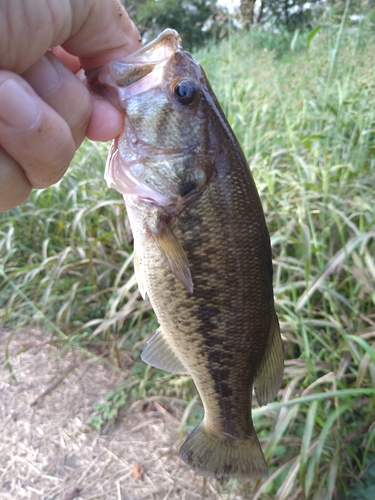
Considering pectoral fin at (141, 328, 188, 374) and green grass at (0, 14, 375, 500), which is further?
green grass at (0, 14, 375, 500)

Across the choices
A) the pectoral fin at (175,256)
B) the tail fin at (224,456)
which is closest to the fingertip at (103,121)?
the pectoral fin at (175,256)

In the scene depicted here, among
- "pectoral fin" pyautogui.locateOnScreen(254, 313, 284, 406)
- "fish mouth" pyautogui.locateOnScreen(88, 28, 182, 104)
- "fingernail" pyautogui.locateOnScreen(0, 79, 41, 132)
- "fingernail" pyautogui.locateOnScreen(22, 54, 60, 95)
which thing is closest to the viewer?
"fingernail" pyautogui.locateOnScreen(0, 79, 41, 132)

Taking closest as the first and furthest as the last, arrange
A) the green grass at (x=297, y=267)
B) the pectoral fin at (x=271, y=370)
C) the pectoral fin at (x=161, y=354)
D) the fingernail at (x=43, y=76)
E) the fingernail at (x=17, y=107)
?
the fingernail at (x=17, y=107)
the fingernail at (x=43, y=76)
the pectoral fin at (x=271, y=370)
the pectoral fin at (x=161, y=354)
the green grass at (x=297, y=267)

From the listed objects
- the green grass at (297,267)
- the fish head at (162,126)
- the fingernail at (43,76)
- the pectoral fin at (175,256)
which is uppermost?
the fingernail at (43,76)

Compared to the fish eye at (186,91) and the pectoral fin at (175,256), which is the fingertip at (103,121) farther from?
the pectoral fin at (175,256)

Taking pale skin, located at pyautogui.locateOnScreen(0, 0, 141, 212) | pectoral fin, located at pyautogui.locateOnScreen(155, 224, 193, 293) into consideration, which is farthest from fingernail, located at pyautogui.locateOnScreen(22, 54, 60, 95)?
pectoral fin, located at pyautogui.locateOnScreen(155, 224, 193, 293)

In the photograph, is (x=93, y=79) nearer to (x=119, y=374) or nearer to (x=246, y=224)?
(x=246, y=224)

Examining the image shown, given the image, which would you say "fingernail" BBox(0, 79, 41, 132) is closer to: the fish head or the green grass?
the fish head
